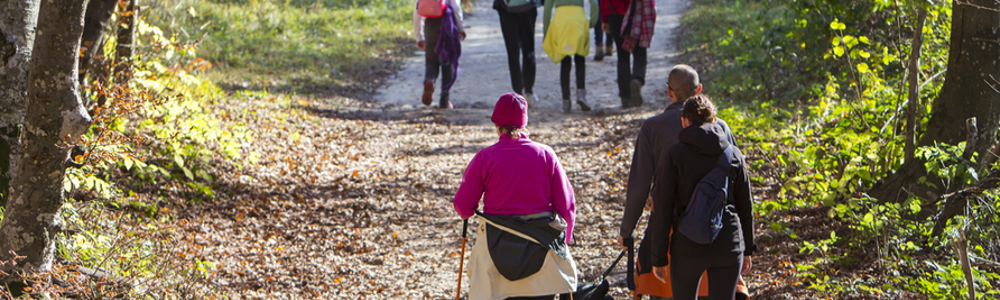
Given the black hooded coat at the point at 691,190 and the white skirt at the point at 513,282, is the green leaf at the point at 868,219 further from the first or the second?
the white skirt at the point at 513,282

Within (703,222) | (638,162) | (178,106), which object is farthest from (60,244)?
(703,222)

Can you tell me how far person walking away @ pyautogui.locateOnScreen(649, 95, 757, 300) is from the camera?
3158 millimetres

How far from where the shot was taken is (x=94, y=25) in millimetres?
4949

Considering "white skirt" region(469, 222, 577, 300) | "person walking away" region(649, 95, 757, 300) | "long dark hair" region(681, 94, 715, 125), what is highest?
"long dark hair" region(681, 94, 715, 125)

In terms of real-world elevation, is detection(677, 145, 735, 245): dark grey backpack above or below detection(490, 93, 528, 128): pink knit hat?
below

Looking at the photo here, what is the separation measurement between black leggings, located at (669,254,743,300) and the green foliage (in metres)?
9.28

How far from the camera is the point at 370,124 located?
1022 cm

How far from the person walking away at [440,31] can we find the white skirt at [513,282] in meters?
6.46

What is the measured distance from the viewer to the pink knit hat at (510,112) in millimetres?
3516

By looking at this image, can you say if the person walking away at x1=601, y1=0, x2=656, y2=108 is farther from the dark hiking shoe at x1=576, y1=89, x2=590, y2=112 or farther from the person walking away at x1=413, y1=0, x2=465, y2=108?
the person walking away at x1=413, y1=0, x2=465, y2=108

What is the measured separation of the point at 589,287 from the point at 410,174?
14.9 feet

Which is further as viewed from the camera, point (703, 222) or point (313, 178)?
point (313, 178)

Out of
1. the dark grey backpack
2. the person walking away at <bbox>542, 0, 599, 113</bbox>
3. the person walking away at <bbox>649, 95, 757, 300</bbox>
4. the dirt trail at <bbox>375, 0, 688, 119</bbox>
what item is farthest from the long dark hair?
the dirt trail at <bbox>375, 0, 688, 119</bbox>

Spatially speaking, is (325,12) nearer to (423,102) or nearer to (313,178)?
(423,102)
